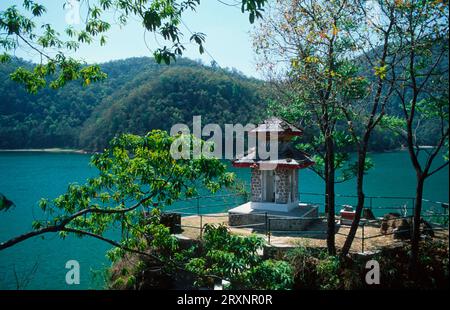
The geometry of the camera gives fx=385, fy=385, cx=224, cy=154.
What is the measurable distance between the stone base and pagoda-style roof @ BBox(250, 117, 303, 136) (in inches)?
114

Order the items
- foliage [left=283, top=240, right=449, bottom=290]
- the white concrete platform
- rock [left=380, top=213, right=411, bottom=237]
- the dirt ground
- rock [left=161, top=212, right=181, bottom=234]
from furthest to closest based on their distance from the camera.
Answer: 1. the white concrete platform
2. rock [left=161, top=212, right=181, bottom=234]
3. rock [left=380, top=213, right=411, bottom=237]
4. the dirt ground
5. foliage [left=283, top=240, right=449, bottom=290]

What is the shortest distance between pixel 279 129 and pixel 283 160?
51.4 inches

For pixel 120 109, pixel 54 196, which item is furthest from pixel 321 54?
pixel 120 109

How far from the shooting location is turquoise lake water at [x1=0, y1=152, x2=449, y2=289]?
16.6 m

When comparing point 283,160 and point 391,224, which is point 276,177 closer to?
point 283,160

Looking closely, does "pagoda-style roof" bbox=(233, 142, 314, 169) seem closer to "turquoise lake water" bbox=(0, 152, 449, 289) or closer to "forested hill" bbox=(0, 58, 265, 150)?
"turquoise lake water" bbox=(0, 152, 449, 289)

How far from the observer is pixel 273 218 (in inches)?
515

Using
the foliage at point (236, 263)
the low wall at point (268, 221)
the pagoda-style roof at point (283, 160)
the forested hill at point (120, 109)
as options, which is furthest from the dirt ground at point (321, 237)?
the forested hill at point (120, 109)

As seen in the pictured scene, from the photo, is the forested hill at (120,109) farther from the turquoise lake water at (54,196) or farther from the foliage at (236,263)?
the foliage at (236,263)

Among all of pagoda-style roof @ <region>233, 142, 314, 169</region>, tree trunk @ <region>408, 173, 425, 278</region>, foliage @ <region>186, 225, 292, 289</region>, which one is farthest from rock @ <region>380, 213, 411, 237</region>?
foliage @ <region>186, 225, 292, 289</region>

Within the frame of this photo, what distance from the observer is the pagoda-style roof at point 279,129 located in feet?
49.8

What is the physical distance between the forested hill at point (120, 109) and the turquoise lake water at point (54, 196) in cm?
464
